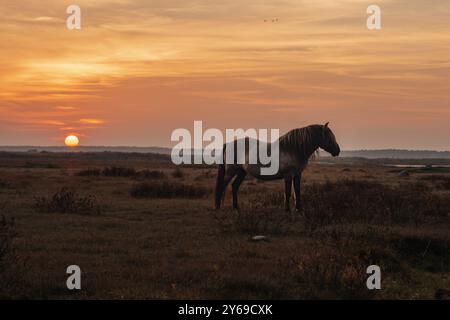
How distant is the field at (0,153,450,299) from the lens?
807 centimetres

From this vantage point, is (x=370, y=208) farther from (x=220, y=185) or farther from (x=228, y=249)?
(x=228, y=249)

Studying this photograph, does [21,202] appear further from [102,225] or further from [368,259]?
[368,259]

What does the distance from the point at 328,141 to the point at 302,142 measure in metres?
0.88

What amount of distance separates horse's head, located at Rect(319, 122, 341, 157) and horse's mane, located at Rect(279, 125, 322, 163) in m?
0.16

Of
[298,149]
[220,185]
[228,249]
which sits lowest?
[228,249]

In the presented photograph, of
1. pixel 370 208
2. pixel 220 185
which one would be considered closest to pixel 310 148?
pixel 370 208

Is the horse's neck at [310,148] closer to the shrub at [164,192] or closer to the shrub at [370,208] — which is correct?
the shrub at [370,208]

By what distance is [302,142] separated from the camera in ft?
53.3

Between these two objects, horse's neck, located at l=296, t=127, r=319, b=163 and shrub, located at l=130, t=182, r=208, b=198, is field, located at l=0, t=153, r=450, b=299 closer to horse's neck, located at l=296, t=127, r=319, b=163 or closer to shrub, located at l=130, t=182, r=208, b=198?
horse's neck, located at l=296, t=127, r=319, b=163

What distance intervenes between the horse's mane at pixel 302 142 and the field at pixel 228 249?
1.69m

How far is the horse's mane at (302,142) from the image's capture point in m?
16.2

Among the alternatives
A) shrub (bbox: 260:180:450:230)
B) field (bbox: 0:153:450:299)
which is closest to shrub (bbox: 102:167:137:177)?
field (bbox: 0:153:450:299)

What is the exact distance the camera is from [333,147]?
16.6 m
